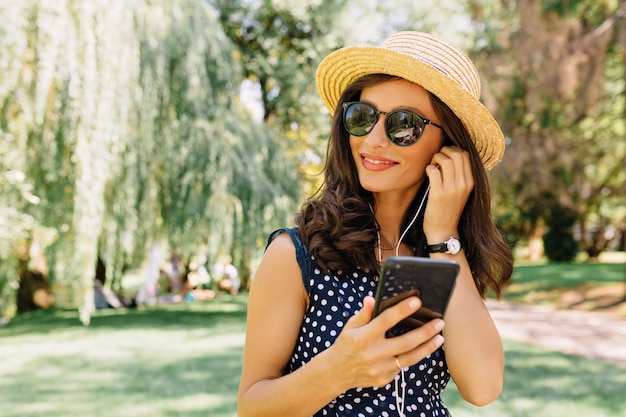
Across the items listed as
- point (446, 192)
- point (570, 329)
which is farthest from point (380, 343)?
point (570, 329)

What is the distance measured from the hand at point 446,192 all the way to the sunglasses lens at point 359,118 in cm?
20

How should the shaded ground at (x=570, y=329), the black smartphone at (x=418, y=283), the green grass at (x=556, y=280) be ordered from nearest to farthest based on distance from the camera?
the black smartphone at (x=418, y=283)
the shaded ground at (x=570, y=329)
the green grass at (x=556, y=280)

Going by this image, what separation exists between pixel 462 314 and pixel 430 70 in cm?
63

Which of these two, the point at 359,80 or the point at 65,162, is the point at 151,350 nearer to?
the point at 65,162

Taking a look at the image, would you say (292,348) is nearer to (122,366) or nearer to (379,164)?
(379,164)

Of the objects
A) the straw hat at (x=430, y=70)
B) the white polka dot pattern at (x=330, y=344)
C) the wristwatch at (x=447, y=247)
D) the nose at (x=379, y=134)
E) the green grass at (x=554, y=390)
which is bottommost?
the green grass at (x=554, y=390)

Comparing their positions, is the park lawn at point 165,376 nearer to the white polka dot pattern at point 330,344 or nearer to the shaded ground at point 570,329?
the shaded ground at point 570,329

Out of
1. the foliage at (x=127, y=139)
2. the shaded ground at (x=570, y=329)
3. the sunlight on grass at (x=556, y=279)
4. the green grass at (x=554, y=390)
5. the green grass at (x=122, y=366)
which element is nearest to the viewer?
the green grass at (x=554, y=390)

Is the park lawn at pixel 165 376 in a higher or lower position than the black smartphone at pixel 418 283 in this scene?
lower

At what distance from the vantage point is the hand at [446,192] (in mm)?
1667

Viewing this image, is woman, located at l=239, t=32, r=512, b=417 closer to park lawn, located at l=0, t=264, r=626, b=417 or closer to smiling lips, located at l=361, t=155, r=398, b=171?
smiling lips, located at l=361, t=155, r=398, b=171

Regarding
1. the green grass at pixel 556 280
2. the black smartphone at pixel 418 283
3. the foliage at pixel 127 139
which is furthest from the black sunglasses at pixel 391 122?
the green grass at pixel 556 280

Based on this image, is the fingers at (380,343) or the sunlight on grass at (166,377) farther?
the sunlight on grass at (166,377)

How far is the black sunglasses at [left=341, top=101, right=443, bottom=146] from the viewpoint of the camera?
64.8 inches
